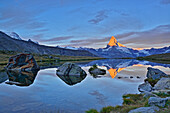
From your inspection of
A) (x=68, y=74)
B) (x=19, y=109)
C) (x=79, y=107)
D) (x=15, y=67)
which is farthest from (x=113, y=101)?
(x=15, y=67)

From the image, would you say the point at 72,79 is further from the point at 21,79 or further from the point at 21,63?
the point at 21,63

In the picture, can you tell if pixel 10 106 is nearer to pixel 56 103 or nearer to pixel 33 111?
pixel 33 111

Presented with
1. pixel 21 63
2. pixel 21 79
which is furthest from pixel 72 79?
pixel 21 63

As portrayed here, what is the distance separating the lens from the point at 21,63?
5881 cm

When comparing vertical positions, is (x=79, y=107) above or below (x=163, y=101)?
below

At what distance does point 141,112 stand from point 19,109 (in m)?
12.0

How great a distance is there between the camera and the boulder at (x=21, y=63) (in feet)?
183

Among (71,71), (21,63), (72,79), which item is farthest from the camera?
(21,63)

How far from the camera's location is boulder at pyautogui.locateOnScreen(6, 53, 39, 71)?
183 feet

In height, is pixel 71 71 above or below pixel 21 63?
below

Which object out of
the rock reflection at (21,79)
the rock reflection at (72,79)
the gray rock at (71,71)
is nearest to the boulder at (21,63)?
the rock reflection at (21,79)

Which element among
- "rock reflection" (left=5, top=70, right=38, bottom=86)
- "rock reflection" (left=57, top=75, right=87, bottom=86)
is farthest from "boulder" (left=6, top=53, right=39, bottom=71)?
"rock reflection" (left=57, top=75, right=87, bottom=86)

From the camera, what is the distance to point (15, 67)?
56594 millimetres

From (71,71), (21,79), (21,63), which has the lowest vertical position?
(21,79)
